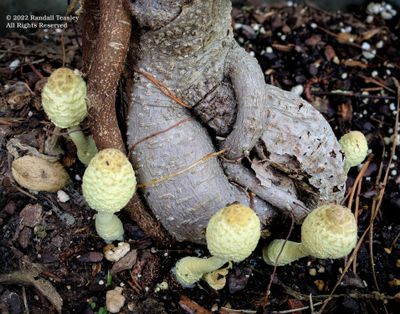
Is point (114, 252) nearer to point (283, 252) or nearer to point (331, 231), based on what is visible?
point (283, 252)

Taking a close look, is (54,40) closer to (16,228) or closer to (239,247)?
(16,228)

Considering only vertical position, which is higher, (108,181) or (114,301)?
(108,181)

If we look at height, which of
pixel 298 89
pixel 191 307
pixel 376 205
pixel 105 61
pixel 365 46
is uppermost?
pixel 105 61

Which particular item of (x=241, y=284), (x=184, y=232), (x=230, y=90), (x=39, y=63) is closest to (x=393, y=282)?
(x=241, y=284)

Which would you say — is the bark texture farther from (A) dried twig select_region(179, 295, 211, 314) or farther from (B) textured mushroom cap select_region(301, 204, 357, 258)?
(B) textured mushroom cap select_region(301, 204, 357, 258)

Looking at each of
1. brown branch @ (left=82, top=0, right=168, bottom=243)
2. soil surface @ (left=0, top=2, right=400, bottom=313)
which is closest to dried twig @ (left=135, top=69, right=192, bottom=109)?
brown branch @ (left=82, top=0, right=168, bottom=243)

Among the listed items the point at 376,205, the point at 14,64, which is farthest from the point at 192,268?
the point at 14,64
